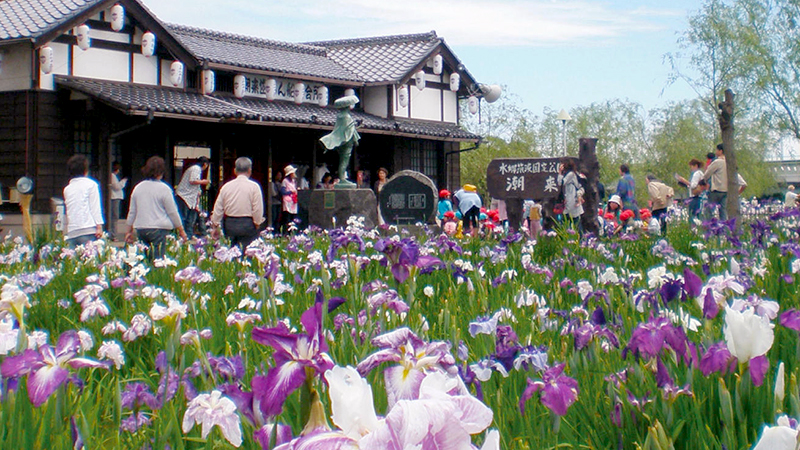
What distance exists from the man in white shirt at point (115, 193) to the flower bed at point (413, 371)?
12291 millimetres

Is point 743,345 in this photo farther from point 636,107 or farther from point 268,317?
point 636,107

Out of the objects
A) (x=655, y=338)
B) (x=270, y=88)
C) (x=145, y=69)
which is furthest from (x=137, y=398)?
(x=270, y=88)

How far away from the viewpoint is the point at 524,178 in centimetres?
1213

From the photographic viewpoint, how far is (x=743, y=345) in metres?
1.58

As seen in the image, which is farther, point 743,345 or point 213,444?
point 213,444

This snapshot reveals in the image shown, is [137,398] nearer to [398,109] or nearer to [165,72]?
[165,72]

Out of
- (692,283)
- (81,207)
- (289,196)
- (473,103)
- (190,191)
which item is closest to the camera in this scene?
(692,283)

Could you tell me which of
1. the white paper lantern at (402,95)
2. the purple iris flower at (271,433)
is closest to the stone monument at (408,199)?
the white paper lantern at (402,95)

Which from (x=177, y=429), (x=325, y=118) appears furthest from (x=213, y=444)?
(x=325, y=118)

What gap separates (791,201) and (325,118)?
37.5ft

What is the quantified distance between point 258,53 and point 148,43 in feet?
14.6

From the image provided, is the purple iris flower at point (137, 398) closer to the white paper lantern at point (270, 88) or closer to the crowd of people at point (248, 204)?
the crowd of people at point (248, 204)

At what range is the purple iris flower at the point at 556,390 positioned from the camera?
68.6 inches

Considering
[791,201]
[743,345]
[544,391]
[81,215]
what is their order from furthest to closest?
[791,201]
[81,215]
[544,391]
[743,345]
